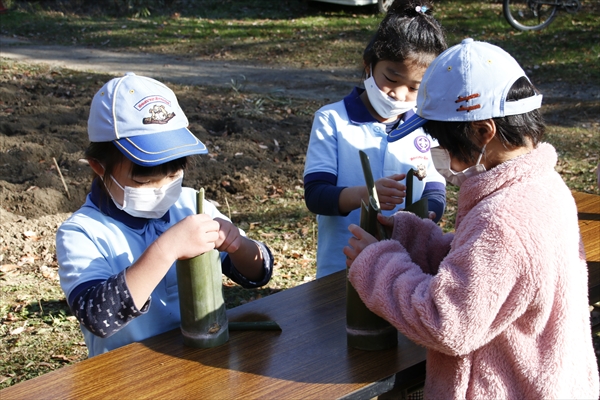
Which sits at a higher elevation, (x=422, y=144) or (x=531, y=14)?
(x=422, y=144)

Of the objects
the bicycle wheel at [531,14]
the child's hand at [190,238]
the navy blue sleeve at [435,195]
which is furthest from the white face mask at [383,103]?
the bicycle wheel at [531,14]

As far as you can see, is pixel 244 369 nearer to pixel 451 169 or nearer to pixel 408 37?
pixel 451 169

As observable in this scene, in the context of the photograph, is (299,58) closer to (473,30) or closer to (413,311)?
(473,30)

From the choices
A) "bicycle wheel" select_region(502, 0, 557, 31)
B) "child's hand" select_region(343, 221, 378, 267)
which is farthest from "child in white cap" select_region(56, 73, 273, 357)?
"bicycle wheel" select_region(502, 0, 557, 31)

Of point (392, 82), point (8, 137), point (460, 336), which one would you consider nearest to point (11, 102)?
point (8, 137)

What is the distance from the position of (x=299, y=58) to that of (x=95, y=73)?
343cm

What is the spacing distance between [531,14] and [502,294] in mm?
12099

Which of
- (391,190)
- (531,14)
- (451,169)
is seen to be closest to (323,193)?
(391,190)

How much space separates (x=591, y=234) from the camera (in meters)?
2.71

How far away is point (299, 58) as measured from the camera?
11.4 metres

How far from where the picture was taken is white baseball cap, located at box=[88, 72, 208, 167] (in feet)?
6.52

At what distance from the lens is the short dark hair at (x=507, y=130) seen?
165cm

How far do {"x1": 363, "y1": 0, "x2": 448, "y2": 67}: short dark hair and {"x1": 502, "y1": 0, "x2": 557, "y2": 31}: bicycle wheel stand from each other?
1002 centimetres

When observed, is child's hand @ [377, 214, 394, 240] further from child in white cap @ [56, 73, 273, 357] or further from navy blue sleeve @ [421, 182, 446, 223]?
navy blue sleeve @ [421, 182, 446, 223]
